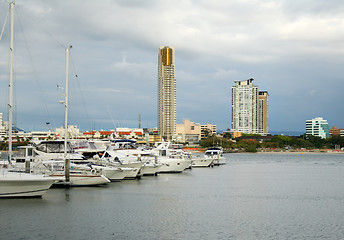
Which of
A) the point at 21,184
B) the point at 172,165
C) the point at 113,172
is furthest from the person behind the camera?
the point at 172,165

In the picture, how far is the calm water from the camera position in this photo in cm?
2758

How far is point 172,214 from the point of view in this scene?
33.8 metres

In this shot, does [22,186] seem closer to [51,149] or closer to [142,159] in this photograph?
[51,149]

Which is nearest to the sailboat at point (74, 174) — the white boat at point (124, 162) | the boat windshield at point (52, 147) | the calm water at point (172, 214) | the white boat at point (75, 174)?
the white boat at point (75, 174)

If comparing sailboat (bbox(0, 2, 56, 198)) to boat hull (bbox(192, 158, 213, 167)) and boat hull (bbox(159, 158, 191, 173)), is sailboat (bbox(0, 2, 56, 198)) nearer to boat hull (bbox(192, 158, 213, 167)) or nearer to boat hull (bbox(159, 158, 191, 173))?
A: boat hull (bbox(159, 158, 191, 173))

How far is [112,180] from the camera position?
5234 centimetres

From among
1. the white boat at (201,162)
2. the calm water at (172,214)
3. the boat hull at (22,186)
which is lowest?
the calm water at (172,214)

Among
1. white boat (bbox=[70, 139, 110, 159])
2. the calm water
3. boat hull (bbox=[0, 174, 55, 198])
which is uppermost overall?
white boat (bbox=[70, 139, 110, 159])

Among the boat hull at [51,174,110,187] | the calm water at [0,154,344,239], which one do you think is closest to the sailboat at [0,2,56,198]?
the calm water at [0,154,344,239]

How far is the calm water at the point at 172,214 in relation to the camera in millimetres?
27578

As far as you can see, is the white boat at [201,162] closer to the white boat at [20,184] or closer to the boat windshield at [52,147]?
the boat windshield at [52,147]

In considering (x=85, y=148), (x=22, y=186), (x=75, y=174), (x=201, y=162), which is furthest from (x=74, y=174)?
(x=201, y=162)

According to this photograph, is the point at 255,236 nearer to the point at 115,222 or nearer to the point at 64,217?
the point at 115,222

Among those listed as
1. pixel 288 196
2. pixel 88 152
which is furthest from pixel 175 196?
pixel 88 152
